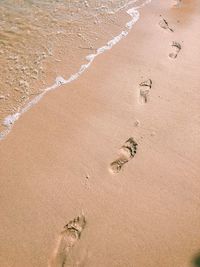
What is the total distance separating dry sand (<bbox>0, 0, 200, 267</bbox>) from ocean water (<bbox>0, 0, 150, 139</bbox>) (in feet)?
0.91

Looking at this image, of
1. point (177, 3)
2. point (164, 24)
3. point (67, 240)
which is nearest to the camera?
point (67, 240)

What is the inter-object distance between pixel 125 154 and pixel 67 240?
1.21 meters

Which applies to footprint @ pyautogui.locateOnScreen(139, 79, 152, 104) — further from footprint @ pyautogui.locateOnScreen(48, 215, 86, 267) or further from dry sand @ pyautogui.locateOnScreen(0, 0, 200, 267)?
footprint @ pyautogui.locateOnScreen(48, 215, 86, 267)

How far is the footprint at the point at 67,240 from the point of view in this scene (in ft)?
10.0

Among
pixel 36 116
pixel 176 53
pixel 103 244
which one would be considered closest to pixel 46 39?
pixel 36 116

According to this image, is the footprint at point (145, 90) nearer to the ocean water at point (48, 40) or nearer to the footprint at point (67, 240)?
the ocean water at point (48, 40)

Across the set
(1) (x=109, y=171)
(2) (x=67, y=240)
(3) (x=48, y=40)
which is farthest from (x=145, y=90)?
(2) (x=67, y=240)

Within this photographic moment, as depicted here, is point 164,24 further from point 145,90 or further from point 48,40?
point 48,40

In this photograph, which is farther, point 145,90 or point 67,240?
point 145,90

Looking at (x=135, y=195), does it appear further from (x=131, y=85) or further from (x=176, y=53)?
(x=176, y=53)

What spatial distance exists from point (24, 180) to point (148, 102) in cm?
194

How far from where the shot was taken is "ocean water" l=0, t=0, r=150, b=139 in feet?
15.2

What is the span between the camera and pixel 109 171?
12.0ft

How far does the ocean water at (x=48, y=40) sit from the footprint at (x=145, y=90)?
1.00m
